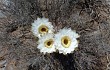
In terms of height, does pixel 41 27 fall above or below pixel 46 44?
above

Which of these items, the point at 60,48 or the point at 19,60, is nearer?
the point at 60,48

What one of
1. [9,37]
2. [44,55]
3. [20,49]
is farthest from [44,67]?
[9,37]

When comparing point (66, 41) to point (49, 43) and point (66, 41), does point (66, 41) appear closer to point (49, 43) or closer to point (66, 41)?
point (66, 41)

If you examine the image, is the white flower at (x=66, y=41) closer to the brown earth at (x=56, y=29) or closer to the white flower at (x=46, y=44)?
the white flower at (x=46, y=44)

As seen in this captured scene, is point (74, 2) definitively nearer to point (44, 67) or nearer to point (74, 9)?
point (74, 9)

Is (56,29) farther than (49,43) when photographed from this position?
Yes

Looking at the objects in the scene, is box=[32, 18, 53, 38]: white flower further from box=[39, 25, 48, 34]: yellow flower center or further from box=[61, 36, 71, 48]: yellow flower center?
box=[61, 36, 71, 48]: yellow flower center

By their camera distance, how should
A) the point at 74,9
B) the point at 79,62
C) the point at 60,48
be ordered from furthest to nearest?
the point at 74,9
the point at 79,62
the point at 60,48

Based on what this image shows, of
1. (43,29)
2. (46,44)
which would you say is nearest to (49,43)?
(46,44)
